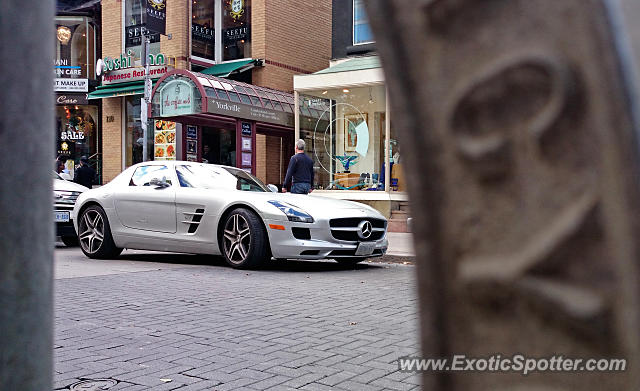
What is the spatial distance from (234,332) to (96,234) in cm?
579

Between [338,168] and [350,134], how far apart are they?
952 millimetres

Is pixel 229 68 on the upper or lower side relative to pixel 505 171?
upper

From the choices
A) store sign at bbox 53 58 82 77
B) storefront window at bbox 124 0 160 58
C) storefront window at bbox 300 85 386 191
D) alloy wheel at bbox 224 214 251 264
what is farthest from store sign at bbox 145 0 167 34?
alloy wheel at bbox 224 214 251 264

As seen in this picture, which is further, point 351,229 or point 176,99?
point 176,99

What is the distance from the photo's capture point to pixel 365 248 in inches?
340

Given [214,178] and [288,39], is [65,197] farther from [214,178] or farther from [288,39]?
[288,39]

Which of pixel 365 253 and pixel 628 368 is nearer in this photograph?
pixel 628 368

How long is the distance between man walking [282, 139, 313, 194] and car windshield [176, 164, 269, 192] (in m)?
2.96

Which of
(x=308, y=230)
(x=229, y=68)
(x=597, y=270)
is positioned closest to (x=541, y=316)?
(x=597, y=270)

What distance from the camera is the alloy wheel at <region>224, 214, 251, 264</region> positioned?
27.6 feet

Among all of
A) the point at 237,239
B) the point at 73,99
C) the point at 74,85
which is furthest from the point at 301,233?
the point at 74,85

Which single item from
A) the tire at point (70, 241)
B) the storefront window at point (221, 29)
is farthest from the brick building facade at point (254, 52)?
the tire at point (70, 241)

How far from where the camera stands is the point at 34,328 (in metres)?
1.66

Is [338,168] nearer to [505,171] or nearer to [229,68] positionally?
[229,68]
